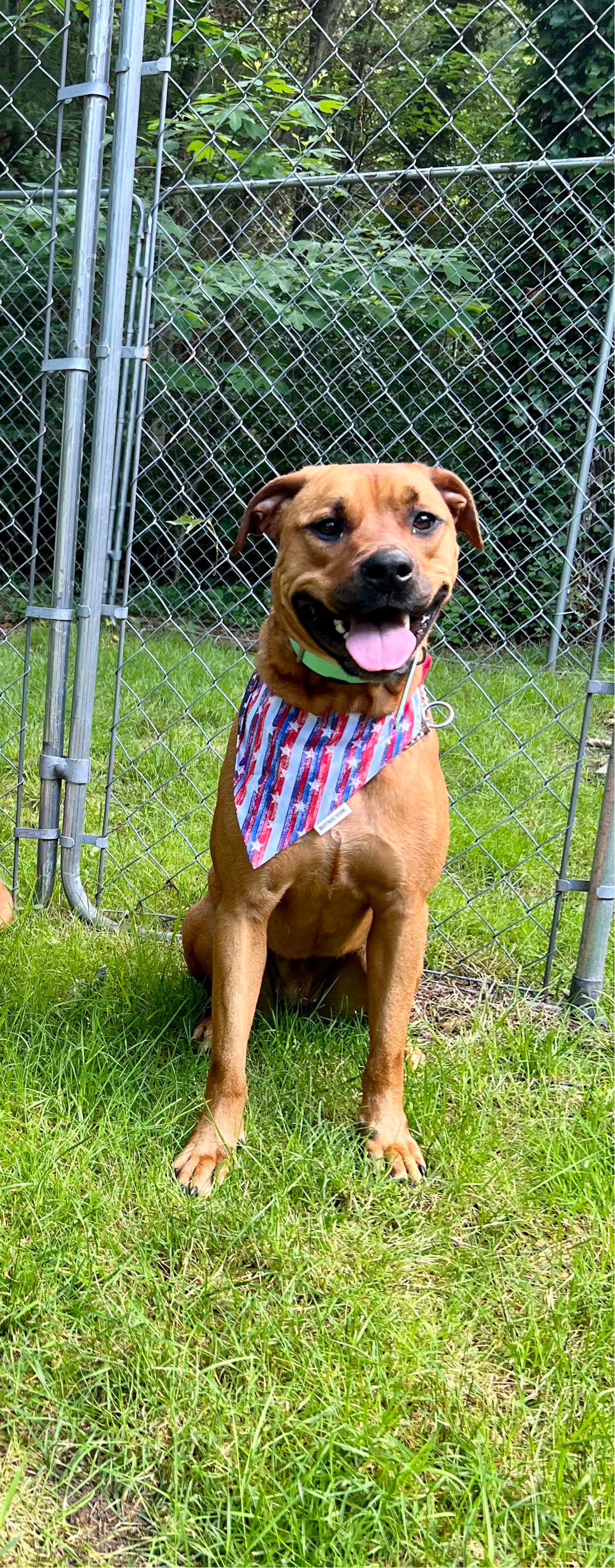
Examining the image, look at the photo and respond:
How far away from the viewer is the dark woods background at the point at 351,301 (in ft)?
16.5

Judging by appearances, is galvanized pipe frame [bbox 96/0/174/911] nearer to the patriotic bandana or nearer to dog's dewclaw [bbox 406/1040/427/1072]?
the patriotic bandana

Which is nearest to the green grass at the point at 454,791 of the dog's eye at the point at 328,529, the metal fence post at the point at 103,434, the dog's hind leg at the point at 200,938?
the metal fence post at the point at 103,434

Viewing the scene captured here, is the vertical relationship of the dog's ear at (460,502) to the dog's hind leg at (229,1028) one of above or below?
above

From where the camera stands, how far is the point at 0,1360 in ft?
5.44

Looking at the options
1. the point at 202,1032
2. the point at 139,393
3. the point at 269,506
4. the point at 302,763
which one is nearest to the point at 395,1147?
the point at 202,1032

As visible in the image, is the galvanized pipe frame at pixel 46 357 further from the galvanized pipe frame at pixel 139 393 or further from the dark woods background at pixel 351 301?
the dark woods background at pixel 351 301

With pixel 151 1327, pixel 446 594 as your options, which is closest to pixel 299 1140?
pixel 151 1327

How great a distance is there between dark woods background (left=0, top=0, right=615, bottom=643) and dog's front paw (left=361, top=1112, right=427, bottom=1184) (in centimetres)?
285

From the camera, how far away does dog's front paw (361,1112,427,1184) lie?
7.11 ft

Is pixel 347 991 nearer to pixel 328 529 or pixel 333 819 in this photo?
pixel 333 819

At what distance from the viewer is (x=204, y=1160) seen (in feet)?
6.97

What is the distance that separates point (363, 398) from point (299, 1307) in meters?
5.36

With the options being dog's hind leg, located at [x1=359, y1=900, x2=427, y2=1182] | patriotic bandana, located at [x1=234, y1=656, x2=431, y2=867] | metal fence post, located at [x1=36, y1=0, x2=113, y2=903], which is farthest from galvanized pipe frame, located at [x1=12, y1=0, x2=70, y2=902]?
dog's hind leg, located at [x1=359, y1=900, x2=427, y2=1182]

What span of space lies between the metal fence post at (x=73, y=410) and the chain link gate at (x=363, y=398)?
0.16ft
